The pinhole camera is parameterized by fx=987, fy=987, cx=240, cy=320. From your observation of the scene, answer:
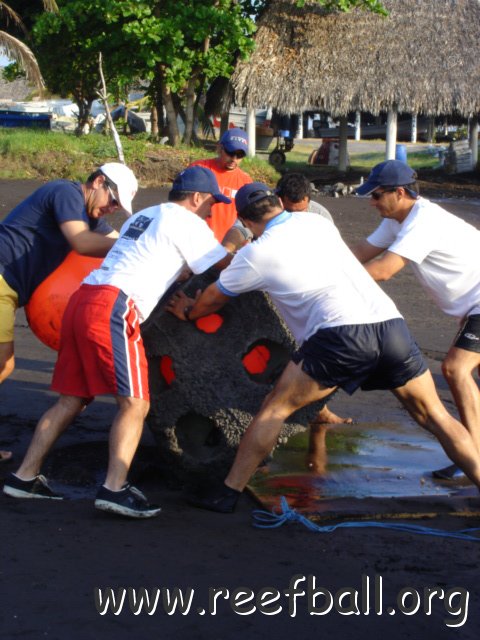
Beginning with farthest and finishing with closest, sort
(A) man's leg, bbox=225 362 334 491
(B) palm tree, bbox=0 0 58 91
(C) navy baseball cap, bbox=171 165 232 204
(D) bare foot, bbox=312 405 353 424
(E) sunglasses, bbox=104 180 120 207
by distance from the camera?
(B) palm tree, bbox=0 0 58 91 < (D) bare foot, bbox=312 405 353 424 < (E) sunglasses, bbox=104 180 120 207 < (C) navy baseball cap, bbox=171 165 232 204 < (A) man's leg, bbox=225 362 334 491

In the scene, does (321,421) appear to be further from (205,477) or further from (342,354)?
(342,354)

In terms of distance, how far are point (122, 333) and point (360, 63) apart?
2040 centimetres

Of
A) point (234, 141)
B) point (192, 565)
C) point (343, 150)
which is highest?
point (234, 141)

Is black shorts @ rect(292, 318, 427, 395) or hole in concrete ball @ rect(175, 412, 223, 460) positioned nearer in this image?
black shorts @ rect(292, 318, 427, 395)

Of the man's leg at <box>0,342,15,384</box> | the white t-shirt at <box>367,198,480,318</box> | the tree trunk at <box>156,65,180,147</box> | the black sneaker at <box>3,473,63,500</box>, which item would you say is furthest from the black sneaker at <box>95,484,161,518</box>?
the tree trunk at <box>156,65,180,147</box>

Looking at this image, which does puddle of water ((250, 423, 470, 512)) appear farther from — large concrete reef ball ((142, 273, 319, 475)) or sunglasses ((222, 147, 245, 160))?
sunglasses ((222, 147, 245, 160))

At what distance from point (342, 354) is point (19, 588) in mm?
2001

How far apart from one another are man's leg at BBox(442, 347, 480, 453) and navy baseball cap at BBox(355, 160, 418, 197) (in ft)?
3.41

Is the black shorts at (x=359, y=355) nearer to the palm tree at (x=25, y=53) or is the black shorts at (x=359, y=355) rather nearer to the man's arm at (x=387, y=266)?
the man's arm at (x=387, y=266)

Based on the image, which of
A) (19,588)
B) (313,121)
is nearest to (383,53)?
(19,588)

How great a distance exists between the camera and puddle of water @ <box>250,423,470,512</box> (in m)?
5.86

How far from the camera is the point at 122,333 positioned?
534 cm

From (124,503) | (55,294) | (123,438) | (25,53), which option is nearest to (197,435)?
(123,438)

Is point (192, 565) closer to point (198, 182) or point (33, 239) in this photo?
point (198, 182)
